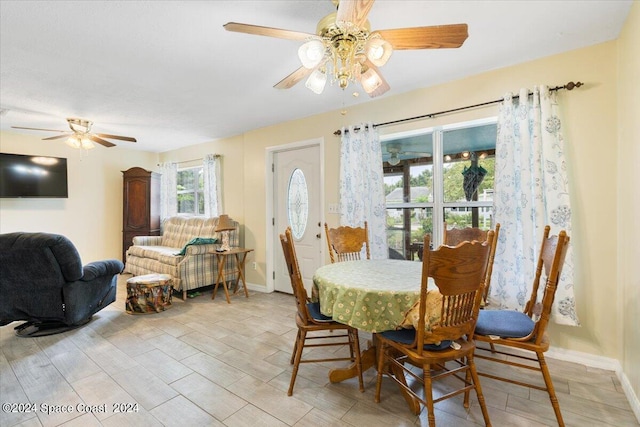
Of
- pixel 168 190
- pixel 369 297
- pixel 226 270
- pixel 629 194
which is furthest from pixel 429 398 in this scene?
pixel 168 190

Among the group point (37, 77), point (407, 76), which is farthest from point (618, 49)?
point (37, 77)

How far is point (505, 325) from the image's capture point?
5.48ft

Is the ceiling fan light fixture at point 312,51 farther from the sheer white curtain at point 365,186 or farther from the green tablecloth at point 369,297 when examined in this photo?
the sheer white curtain at point 365,186

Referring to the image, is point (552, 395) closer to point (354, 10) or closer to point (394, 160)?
point (354, 10)

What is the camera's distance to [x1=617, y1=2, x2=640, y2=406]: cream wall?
5.75ft

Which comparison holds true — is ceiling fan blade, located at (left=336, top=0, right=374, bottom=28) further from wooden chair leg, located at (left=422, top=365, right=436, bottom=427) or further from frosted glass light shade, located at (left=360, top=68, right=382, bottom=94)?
wooden chair leg, located at (left=422, top=365, right=436, bottom=427)

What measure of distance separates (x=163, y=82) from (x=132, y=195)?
3.51m

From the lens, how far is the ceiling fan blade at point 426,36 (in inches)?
→ 53.9

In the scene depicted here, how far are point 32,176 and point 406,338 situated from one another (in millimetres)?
6017

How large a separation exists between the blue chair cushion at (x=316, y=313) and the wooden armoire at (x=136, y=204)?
15.6ft

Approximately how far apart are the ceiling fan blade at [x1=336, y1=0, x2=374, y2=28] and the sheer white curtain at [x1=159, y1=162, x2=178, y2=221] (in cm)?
534

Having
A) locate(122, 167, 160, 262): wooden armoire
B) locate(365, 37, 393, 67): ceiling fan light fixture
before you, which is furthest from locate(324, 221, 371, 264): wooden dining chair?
locate(122, 167, 160, 262): wooden armoire

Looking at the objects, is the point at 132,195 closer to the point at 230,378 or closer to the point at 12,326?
the point at 12,326

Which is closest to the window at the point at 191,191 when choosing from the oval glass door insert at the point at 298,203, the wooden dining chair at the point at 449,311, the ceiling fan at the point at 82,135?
the ceiling fan at the point at 82,135
